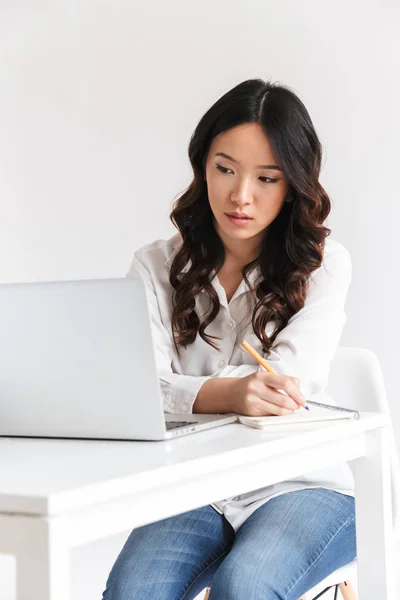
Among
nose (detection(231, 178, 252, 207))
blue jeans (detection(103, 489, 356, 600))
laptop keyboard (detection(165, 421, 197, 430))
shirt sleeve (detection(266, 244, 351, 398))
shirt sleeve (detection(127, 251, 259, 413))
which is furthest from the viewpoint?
nose (detection(231, 178, 252, 207))

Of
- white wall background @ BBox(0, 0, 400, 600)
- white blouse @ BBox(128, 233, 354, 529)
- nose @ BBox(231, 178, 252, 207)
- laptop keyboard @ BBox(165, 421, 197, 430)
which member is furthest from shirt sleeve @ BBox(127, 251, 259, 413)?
white wall background @ BBox(0, 0, 400, 600)

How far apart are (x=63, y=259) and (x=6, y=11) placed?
0.97m

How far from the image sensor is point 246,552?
4.49 feet

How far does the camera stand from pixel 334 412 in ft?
4.50

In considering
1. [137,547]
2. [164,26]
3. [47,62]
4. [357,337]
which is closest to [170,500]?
[137,547]

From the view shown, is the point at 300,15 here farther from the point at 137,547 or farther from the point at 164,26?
the point at 137,547

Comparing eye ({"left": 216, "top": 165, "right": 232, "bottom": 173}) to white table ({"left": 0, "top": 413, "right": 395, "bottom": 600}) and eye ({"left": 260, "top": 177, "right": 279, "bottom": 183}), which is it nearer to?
eye ({"left": 260, "top": 177, "right": 279, "bottom": 183})

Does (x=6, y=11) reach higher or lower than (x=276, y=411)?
higher

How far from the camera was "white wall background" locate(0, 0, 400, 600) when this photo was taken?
278cm

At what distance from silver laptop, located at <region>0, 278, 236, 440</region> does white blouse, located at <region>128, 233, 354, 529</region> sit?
35 cm

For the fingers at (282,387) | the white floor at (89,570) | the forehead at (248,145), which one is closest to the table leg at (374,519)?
the fingers at (282,387)

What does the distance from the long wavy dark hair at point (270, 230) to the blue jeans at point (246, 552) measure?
352mm

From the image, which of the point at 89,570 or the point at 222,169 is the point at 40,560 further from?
the point at 89,570

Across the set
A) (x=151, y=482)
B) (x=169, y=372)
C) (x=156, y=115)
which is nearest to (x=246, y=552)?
(x=169, y=372)
